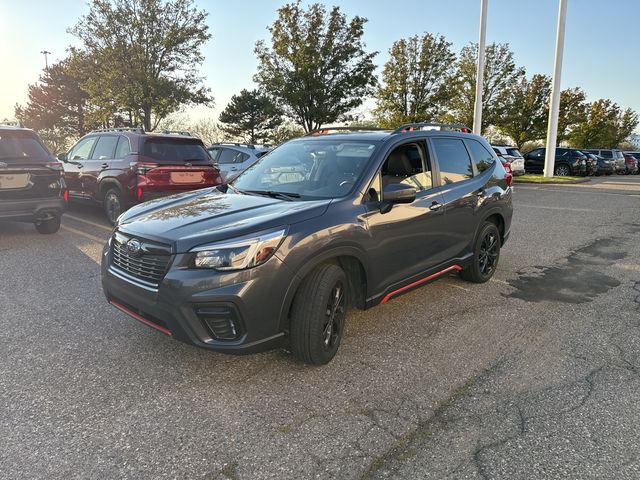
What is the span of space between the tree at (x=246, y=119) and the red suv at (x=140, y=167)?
36864 mm

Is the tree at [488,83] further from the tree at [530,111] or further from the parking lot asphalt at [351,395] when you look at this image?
the parking lot asphalt at [351,395]

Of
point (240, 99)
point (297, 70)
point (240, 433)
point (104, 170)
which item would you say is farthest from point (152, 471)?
point (240, 99)

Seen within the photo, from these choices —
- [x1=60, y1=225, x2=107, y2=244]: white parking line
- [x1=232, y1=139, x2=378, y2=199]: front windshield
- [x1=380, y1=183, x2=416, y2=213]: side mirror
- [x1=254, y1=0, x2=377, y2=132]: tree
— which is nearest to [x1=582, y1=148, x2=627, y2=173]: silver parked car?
[x1=254, y1=0, x2=377, y2=132]: tree

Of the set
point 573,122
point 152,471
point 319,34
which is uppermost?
point 319,34

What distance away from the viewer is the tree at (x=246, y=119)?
44.9m

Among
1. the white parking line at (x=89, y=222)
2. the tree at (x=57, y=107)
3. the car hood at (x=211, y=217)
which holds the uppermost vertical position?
the tree at (x=57, y=107)

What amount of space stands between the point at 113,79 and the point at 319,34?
1059cm

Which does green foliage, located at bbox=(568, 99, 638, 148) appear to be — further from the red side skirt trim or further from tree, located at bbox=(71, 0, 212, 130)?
the red side skirt trim

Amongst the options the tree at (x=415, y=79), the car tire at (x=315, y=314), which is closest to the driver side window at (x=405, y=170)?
the car tire at (x=315, y=314)

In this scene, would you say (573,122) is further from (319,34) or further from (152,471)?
(152,471)

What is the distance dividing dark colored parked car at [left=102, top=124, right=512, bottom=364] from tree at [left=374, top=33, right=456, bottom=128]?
25.4 m

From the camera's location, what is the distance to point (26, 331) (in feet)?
12.5

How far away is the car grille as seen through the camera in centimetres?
293

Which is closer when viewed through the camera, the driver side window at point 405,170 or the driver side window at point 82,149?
the driver side window at point 405,170
